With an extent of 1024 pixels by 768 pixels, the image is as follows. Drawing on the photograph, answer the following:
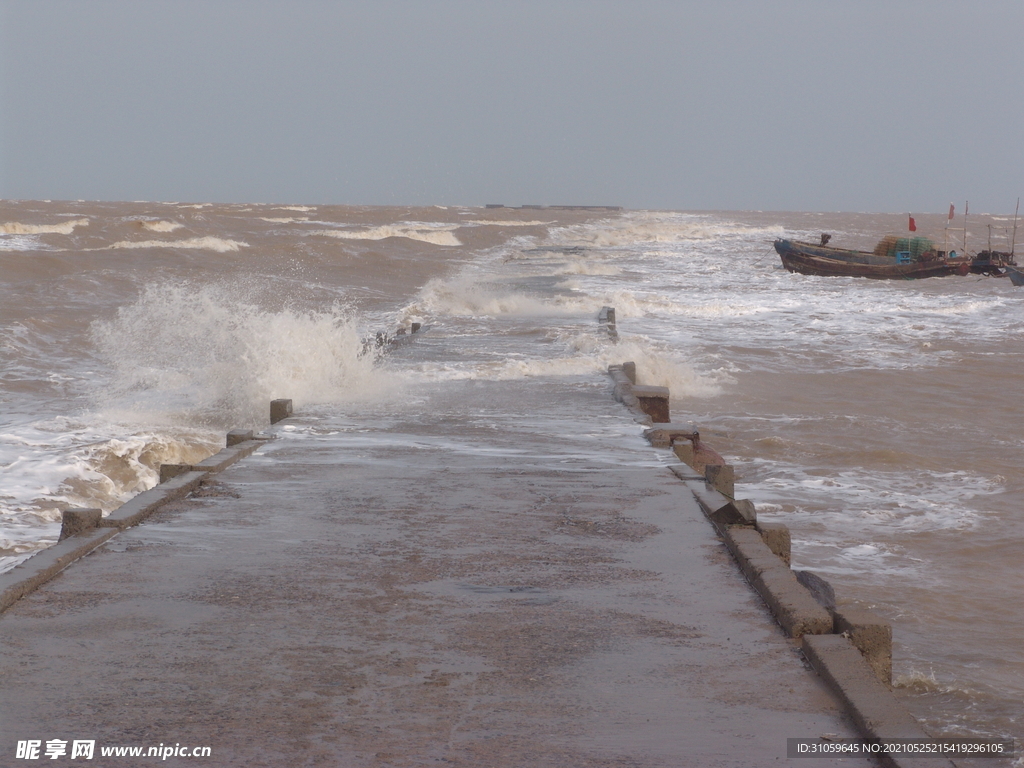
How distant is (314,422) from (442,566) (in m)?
4.54

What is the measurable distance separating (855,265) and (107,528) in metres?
43.2

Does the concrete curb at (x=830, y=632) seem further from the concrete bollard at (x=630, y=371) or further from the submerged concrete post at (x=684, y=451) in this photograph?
the concrete bollard at (x=630, y=371)

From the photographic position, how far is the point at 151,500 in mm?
6254

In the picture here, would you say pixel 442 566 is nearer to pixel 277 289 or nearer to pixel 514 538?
pixel 514 538

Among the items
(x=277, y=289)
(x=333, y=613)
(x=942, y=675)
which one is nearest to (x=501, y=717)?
(x=333, y=613)

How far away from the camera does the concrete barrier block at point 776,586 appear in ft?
14.0

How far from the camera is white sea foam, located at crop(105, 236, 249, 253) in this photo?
49.6 m

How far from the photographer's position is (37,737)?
3.30 meters

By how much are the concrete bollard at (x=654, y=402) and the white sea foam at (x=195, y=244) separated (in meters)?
41.1

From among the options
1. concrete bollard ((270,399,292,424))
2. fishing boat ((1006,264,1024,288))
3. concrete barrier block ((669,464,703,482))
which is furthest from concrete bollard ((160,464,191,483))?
fishing boat ((1006,264,1024,288))

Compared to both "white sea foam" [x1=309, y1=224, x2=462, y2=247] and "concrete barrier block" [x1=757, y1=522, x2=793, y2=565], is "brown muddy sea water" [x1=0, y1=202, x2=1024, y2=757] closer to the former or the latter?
"concrete barrier block" [x1=757, y1=522, x2=793, y2=565]

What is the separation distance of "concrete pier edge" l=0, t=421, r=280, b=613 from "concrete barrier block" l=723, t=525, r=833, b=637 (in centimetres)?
318

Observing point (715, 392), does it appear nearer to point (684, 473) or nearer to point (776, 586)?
point (684, 473)

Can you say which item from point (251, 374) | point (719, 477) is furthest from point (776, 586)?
point (251, 374)
